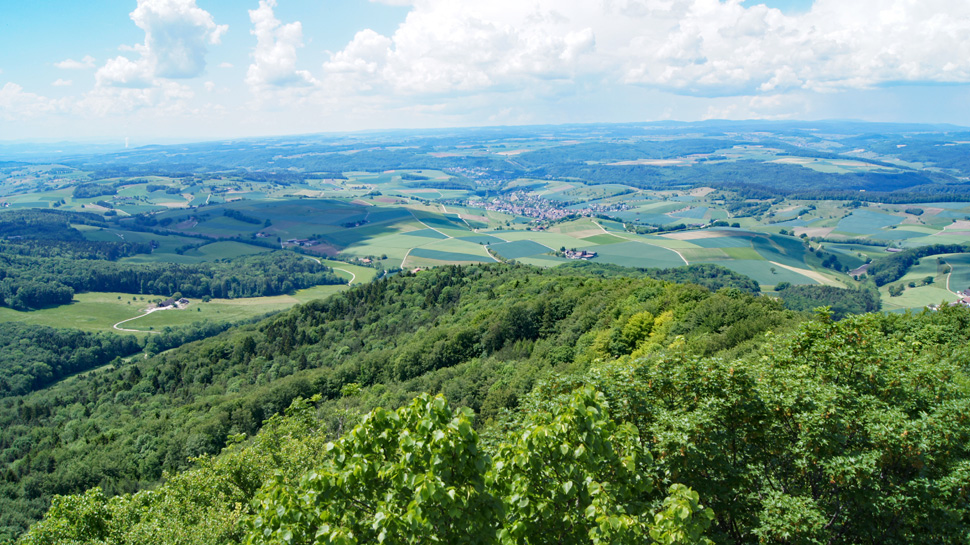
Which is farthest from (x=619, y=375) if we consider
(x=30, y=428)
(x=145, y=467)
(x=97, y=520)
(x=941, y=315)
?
(x=30, y=428)

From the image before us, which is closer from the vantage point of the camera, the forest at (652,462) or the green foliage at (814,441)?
the forest at (652,462)

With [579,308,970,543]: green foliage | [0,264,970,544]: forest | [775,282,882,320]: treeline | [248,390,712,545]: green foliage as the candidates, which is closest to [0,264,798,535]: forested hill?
[579,308,970,543]: green foliage

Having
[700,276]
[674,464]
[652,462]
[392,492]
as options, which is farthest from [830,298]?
[392,492]

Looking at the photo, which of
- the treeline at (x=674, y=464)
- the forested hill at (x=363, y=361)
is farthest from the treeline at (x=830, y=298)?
the treeline at (x=674, y=464)

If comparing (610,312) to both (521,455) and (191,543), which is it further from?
(521,455)

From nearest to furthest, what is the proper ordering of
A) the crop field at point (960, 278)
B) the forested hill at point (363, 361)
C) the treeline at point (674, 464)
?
the treeline at point (674, 464) → the forested hill at point (363, 361) → the crop field at point (960, 278)

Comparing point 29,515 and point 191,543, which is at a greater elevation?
point 191,543

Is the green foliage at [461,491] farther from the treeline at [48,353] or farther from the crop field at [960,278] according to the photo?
the crop field at [960,278]
